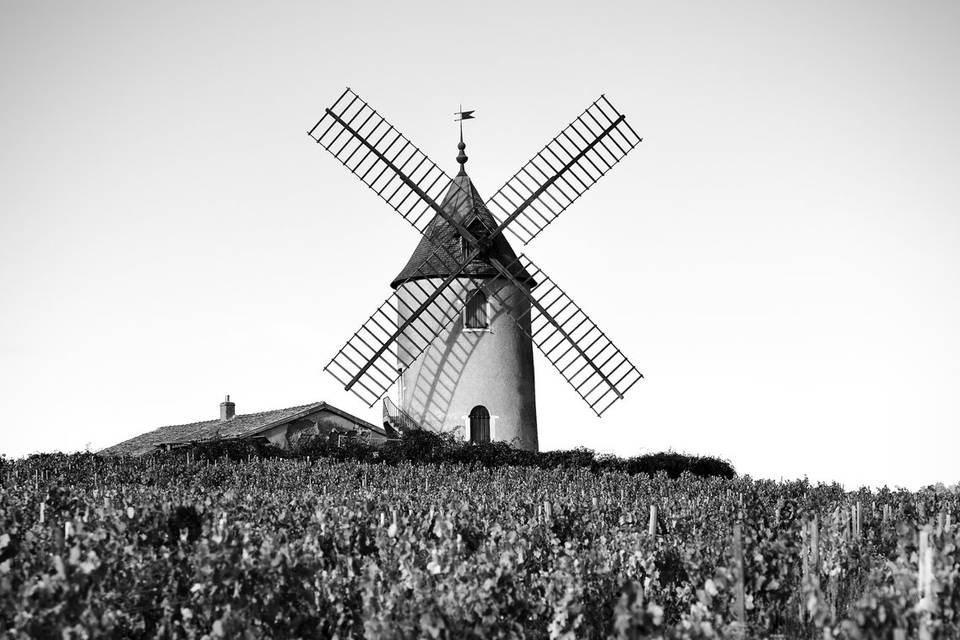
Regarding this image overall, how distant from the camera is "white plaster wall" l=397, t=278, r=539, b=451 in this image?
1029 inches

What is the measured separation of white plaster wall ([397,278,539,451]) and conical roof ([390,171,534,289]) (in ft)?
1.05

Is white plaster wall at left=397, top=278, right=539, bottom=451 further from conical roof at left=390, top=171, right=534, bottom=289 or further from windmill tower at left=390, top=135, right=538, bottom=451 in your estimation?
conical roof at left=390, top=171, right=534, bottom=289

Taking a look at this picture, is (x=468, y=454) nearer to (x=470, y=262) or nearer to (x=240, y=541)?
(x=470, y=262)

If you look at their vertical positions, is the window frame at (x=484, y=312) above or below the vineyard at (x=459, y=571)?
above

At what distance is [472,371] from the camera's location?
2611 centimetres

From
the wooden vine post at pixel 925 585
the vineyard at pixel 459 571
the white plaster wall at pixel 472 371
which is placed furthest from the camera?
the white plaster wall at pixel 472 371

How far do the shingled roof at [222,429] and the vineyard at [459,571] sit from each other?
1660cm

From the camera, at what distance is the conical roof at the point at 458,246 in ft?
84.8

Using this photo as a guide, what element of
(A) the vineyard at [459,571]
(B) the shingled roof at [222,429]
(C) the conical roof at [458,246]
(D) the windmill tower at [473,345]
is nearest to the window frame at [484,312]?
(D) the windmill tower at [473,345]

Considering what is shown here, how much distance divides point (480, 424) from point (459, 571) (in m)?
18.7

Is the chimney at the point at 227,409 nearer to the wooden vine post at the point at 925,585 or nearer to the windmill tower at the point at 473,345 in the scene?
the windmill tower at the point at 473,345

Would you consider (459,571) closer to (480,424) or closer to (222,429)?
(480,424)

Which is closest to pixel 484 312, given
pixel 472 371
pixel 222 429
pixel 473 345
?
pixel 473 345

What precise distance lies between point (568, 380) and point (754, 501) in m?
11.1
